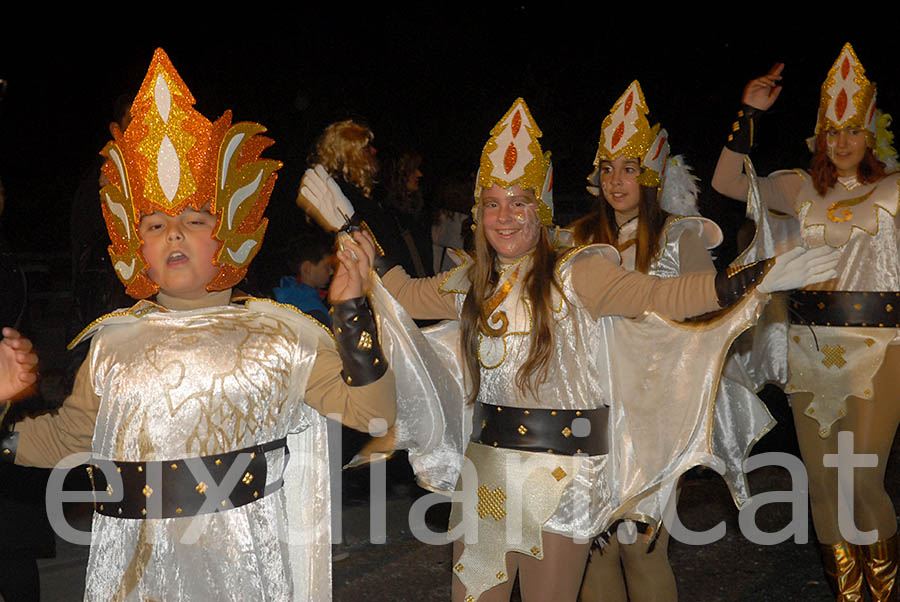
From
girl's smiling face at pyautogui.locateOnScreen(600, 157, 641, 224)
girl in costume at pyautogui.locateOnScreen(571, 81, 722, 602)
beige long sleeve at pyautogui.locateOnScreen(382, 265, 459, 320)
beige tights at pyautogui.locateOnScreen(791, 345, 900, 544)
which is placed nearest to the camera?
beige long sleeve at pyautogui.locateOnScreen(382, 265, 459, 320)

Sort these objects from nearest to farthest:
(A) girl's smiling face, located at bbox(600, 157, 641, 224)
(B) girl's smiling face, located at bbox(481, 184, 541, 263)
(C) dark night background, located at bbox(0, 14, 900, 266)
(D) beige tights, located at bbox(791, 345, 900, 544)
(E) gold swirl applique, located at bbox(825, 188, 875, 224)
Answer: (B) girl's smiling face, located at bbox(481, 184, 541, 263) < (A) girl's smiling face, located at bbox(600, 157, 641, 224) < (D) beige tights, located at bbox(791, 345, 900, 544) < (E) gold swirl applique, located at bbox(825, 188, 875, 224) < (C) dark night background, located at bbox(0, 14, 900, 266)

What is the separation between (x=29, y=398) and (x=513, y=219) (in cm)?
171

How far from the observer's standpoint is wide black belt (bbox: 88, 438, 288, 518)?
271cm

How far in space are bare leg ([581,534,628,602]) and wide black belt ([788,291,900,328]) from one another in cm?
141

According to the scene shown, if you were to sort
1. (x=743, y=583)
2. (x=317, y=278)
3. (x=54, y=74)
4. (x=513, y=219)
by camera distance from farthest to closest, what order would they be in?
(x=54, y=74) < (x=317, y=278) < (x=743, y=583) < (x=513, y=219)

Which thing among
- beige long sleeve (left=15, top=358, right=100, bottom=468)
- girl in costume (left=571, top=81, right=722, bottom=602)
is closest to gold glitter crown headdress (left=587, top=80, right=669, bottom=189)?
girl in costume (left=571, top=81, right=722, bottom=602)

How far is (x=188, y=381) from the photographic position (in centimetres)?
273

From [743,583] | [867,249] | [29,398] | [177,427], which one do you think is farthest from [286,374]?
[743,583]

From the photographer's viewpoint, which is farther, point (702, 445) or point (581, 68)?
point (581, 68)

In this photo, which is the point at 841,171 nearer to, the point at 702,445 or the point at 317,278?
the point at 702,445

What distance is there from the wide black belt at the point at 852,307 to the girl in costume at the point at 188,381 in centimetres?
267

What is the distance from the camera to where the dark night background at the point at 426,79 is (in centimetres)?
1377

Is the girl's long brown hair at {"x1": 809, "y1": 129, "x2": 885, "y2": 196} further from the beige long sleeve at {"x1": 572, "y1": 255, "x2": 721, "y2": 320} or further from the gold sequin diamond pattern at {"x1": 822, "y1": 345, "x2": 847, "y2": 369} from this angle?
the beige long sleeve at {"x1": 572, "y1": 255, "x2": 721, "y2": 320}

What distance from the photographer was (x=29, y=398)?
2.93 meters
